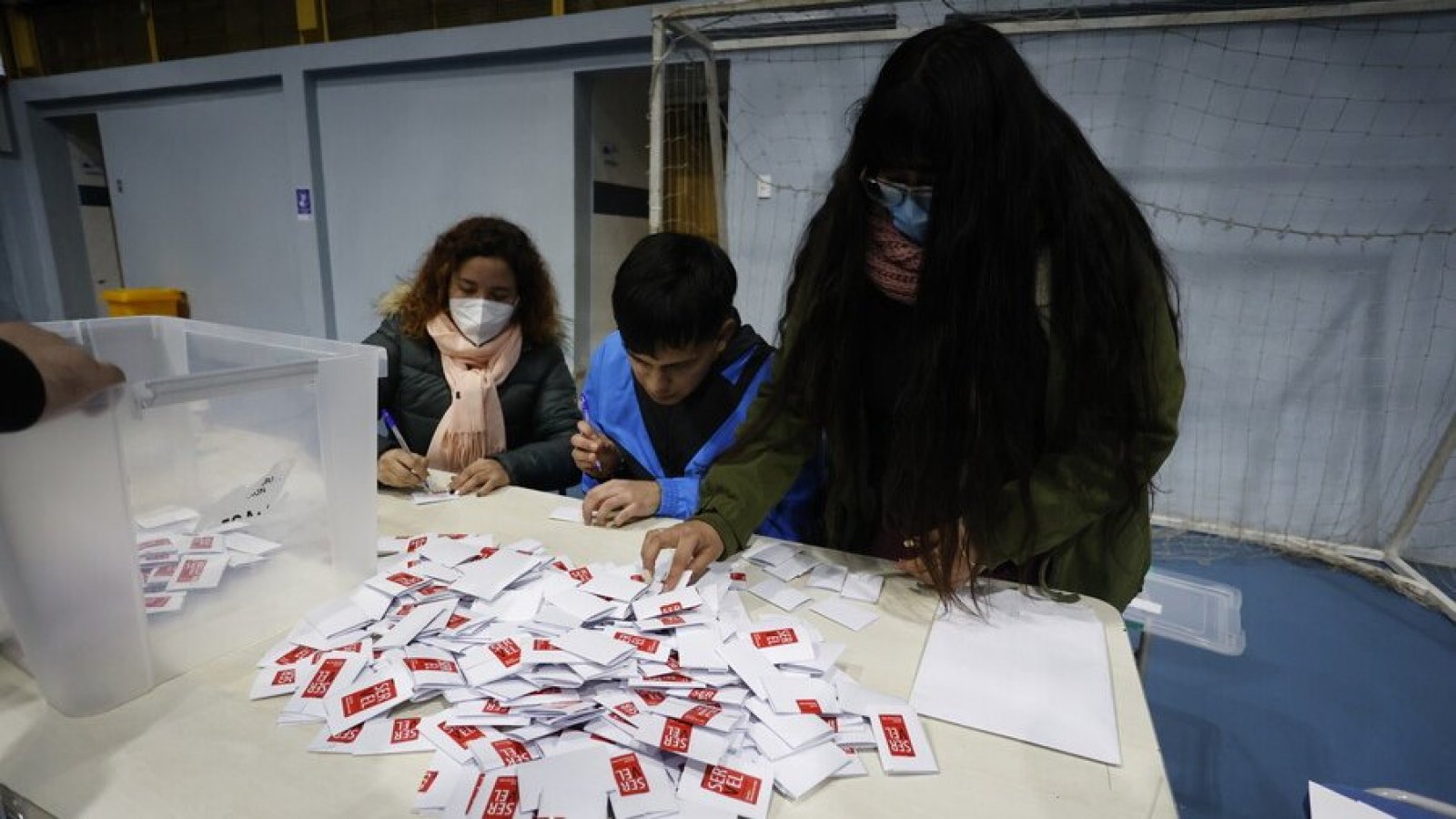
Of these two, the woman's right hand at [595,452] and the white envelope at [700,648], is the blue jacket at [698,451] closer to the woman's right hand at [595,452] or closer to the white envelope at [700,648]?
the woman's right hand at [595,452]

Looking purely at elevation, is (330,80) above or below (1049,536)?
above

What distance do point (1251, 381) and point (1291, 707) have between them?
1.44 meters

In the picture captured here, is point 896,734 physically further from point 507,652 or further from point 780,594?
point 507,652

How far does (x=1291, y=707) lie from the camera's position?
1781 mm

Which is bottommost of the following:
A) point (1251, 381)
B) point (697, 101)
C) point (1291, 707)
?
point (1291, 707)

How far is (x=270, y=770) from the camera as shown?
0.59m

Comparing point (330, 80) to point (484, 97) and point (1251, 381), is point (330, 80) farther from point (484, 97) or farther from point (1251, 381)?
point (1251, 381)

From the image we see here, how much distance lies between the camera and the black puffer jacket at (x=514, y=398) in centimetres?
169

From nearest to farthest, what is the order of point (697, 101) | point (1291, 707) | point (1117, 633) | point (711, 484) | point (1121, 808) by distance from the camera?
point (1121, 808) → point (1117, 633) → point (711, 484) → point (1291, 707) → point (697, 101)

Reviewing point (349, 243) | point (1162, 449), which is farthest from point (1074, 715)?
point (349, 243)

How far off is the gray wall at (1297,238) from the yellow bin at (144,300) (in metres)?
5.36

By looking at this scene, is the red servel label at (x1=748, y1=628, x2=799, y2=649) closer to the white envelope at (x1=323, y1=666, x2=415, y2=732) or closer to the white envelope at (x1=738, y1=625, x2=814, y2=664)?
the white envelope at (x1=738, y1=625, x2=814, y2=664)

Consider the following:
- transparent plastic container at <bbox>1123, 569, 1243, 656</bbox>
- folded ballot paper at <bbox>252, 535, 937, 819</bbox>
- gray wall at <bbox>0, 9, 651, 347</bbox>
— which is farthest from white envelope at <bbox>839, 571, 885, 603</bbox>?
gray wall at <bbox>0, 9, 651, 347</bbox>

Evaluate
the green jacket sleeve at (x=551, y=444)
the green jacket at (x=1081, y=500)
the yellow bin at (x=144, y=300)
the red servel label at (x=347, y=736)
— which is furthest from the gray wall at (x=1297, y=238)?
the yellow bin at (x=144, y=300)
